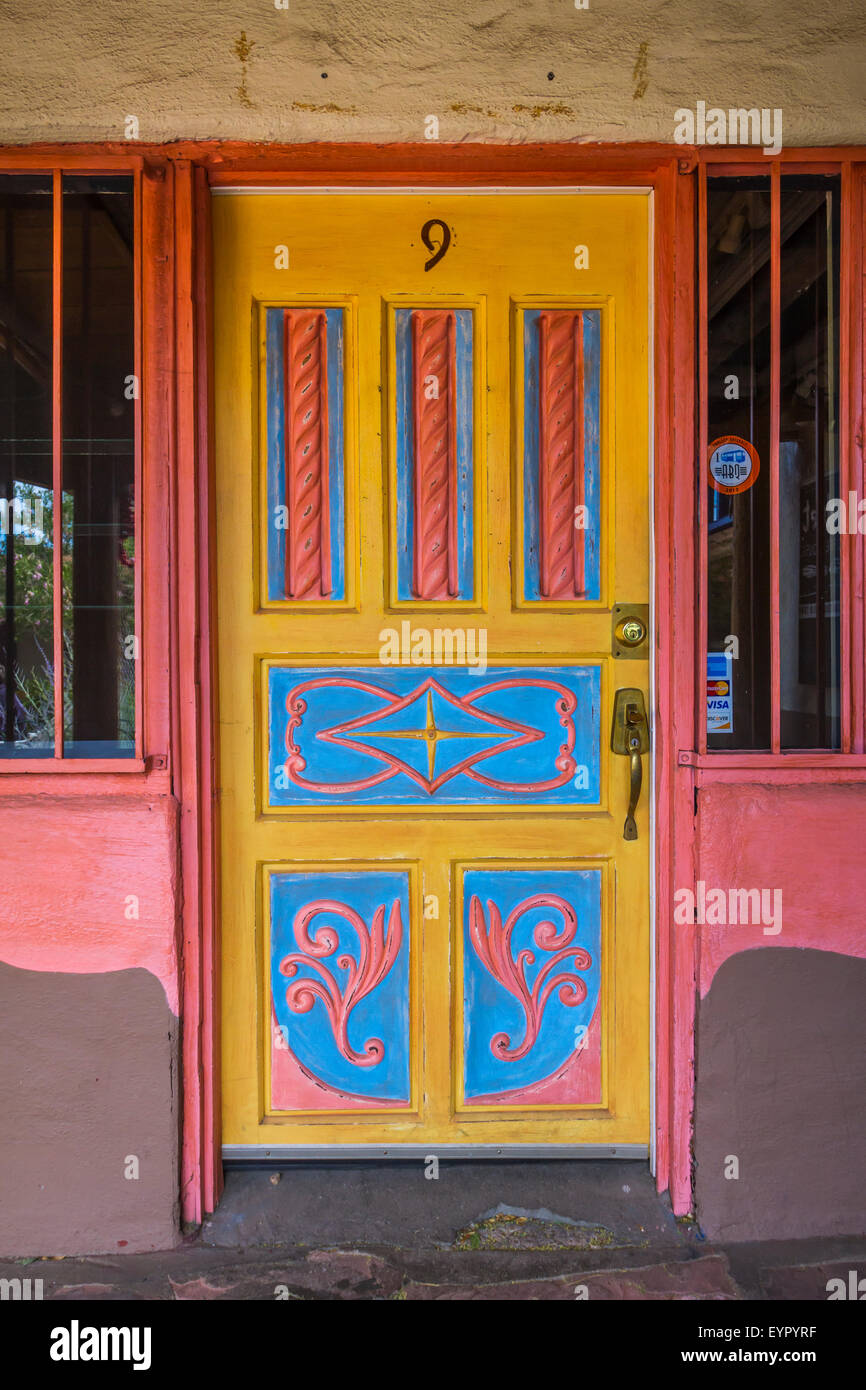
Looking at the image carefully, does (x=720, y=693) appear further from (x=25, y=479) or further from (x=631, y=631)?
(x=25, y=479)

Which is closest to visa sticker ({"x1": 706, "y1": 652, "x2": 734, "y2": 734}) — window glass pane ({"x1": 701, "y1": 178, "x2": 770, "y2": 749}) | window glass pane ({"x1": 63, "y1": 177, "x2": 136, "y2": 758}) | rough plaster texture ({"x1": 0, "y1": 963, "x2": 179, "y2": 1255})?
window glass pane ({"x1": 701, "y1": 178, "x2": 770, "y2": 749})

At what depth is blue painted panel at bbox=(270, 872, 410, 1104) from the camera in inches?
86.4

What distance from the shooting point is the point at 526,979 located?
2.21m

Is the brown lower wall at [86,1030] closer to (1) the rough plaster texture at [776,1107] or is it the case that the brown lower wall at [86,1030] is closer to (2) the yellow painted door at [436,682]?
(2) the yellow painted door at [436,682]

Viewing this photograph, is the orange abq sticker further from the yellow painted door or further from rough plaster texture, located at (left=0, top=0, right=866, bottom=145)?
rough plaster texture, located at (left=0, top=0, right=866, bottom=145)

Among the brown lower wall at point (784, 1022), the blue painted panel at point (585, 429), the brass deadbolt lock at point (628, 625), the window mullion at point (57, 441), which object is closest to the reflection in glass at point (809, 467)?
the brown lower wall at point (784, 1022)

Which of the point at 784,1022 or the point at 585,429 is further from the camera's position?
the point at 585,429

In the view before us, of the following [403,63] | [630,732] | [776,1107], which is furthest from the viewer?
[630,732]

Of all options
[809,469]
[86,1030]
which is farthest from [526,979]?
[809,469]

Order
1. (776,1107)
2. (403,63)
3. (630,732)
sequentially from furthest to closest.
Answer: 1. (630,732)
2. (776,1107)
3. (403,63)

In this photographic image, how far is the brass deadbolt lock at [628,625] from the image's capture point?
→ 2.18 meters

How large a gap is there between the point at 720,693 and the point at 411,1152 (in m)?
1.50

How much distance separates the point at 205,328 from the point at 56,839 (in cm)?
136
